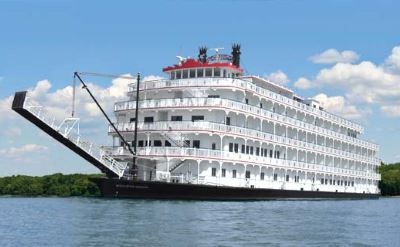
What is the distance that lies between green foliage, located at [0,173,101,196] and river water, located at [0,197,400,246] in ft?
112

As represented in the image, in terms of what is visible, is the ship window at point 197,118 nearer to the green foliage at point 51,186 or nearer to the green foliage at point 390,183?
the green foliage at point 51,186

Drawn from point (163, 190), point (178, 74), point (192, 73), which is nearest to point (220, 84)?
point (192, 73)

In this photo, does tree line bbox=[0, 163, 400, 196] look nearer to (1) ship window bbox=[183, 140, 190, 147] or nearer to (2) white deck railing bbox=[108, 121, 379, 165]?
(2) white deck railing bbox=[108, 121, 379, 165]

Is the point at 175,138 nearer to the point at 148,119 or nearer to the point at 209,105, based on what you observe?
the point at 209,105

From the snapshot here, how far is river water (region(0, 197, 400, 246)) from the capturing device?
22.6 metres

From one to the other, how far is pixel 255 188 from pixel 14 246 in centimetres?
3155

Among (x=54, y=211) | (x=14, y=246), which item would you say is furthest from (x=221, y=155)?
(x=14, y=246)

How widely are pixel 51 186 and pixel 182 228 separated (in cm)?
5019

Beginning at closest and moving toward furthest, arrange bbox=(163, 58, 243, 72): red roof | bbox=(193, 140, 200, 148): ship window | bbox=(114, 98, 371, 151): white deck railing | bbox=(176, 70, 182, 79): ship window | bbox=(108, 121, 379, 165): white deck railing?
1. bbox=(108, 121, 379, 165): white deck railing
2. bbox=(114, 98, 371, 151): white deck railing
3. bbox=(193, 140, 200, 148): ship window
4. bbox=(163, 58, 243, 72): red roof
5. bbox=(176, 70, 182, 79): ship window

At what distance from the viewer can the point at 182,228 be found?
26.1 metres

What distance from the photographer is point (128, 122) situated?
53.3 m

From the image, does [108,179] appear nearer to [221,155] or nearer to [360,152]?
[221,155]

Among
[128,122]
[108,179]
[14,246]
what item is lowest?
[14,246]

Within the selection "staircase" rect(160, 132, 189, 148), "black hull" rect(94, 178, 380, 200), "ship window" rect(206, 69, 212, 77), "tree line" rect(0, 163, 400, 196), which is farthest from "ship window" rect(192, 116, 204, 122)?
"tree line" rect(0, 163, 400, 196)
